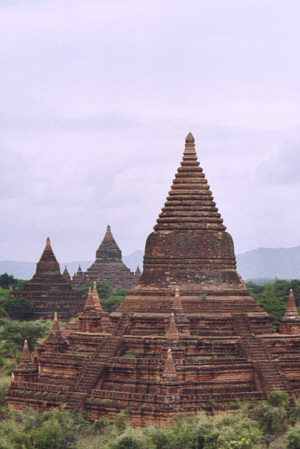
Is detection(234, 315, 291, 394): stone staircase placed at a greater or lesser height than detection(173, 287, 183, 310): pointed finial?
lesser

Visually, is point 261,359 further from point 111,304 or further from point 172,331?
point 111,304

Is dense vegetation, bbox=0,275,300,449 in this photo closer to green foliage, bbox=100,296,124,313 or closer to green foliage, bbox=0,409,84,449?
green foliage, bbox=0,409,84,449

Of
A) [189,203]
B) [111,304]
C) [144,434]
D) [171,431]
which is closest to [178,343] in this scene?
[171,431]

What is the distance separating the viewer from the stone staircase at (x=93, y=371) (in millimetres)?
45000

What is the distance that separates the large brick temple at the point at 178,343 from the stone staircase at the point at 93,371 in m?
0.04

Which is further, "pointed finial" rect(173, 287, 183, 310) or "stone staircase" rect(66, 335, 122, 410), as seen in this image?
"pointed finial" rect(173, 287, 183, 310)

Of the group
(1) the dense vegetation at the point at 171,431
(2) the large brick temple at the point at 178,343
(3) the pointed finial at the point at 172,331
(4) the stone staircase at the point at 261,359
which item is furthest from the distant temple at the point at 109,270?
(1) the dense vegetation at the point at 171,431

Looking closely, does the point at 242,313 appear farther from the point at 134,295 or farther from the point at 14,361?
the point at 14,361

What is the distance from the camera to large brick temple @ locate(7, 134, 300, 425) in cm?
4400

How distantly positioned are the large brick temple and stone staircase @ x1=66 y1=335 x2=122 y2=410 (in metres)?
0.04

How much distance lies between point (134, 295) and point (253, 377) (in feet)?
19.0

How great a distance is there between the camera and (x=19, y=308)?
87.9m

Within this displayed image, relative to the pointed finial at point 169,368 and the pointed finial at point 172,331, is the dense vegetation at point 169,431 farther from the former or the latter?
the pointed finial at point 172,331

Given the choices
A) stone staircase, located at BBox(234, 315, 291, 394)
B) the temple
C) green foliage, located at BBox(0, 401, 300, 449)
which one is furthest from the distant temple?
green foliage, located at BBox(0, 401, 300, 449)
